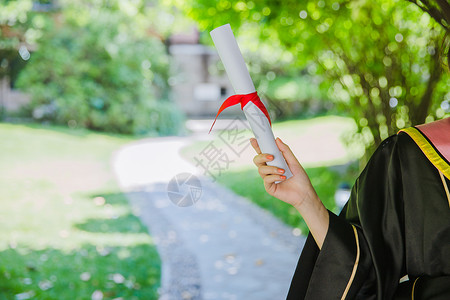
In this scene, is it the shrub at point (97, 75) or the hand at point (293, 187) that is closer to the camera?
the hand at point (293, 187)

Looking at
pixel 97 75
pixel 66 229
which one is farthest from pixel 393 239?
pixel 97 75

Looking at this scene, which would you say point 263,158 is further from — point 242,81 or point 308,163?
point 308,163

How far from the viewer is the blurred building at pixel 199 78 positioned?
14.4 meters

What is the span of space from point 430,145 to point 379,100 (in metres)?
2.80

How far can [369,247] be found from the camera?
1.05 meters

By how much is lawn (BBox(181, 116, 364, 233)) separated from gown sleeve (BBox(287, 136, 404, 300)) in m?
3.79

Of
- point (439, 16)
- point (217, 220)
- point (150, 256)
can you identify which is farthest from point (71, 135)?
point (439, 16)

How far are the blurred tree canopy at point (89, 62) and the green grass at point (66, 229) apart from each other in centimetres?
177

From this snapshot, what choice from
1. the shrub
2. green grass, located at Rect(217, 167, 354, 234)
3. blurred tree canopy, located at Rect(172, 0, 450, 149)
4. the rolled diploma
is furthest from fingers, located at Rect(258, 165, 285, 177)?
the shrub

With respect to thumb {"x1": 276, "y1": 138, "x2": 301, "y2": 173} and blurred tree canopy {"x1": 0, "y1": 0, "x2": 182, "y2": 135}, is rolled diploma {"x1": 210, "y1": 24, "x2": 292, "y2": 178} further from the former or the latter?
blurred tree canopy {"x1": 0, "y1": 0, "x2": 182, "y2": 135}

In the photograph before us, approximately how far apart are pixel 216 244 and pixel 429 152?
12.1 ft

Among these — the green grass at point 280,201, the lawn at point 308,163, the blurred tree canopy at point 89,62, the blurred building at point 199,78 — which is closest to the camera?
the green grass at point 280,201

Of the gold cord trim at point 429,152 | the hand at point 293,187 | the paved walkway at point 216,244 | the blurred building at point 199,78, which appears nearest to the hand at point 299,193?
the hand at point 293,187

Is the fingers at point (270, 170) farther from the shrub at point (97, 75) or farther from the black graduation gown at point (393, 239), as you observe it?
the shrub at point (97, 75)
